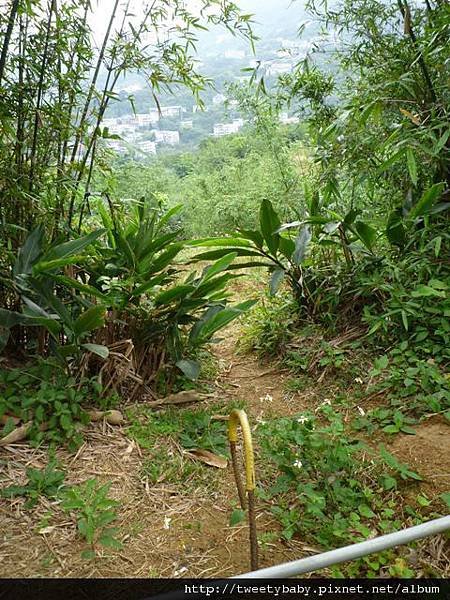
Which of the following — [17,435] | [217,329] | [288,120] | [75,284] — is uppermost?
[288,120]

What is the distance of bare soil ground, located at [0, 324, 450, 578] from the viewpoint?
4.52 feet

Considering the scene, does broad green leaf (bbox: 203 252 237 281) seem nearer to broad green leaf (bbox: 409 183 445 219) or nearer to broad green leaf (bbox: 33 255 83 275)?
broad green leaf (bbox: 33 255 83 275)

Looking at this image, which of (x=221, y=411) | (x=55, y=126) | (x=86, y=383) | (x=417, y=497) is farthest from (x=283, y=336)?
(x=55, y=126)

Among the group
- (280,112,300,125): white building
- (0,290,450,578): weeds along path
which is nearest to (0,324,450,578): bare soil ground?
(0,290,450,578): weeds along path

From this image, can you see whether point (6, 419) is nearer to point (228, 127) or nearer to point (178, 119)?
point (178, 119)

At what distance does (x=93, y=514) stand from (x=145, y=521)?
0.16 m

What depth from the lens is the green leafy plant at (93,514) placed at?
140cm

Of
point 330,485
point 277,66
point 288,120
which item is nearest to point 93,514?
point 330,485

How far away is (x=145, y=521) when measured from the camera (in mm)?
1563

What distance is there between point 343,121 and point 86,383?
1.70 metres

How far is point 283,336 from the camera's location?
2635mm

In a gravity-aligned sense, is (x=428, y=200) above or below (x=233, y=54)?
below

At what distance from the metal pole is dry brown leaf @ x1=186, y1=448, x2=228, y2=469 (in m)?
0.85

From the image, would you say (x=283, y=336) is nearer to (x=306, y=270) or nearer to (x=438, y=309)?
(x=306, y=270)
